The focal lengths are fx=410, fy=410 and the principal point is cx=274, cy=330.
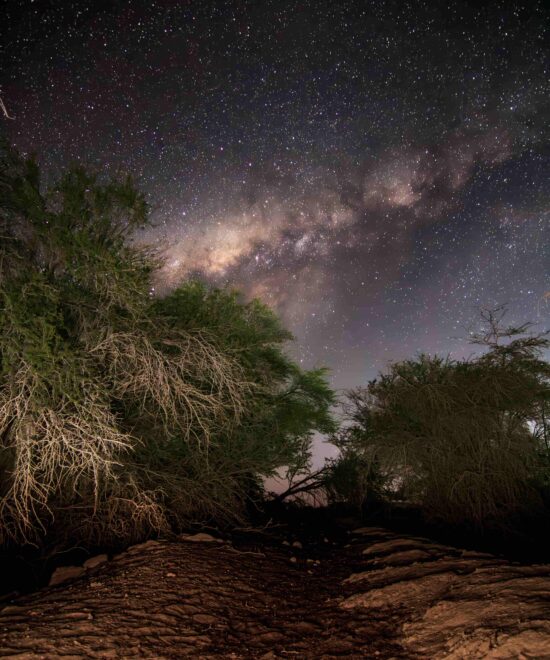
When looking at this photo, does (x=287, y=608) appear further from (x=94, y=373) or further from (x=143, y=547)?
(x=94, y=373)

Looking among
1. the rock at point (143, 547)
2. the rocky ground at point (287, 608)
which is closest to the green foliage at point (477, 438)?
the rocky ground at point (287, 608)

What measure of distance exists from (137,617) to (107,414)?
2.87 m

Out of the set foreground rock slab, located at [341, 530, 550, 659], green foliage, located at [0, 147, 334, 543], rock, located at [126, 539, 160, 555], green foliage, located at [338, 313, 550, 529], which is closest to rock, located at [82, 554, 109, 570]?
rock, located at [126, 539, 160, 555]

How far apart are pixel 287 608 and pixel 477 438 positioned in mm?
5969

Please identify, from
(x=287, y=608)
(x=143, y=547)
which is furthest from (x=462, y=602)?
(x=143, y=547)

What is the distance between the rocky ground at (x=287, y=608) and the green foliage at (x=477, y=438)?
363 centimetres

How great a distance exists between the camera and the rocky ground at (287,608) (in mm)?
2858

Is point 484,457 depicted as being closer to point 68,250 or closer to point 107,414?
point 107,414

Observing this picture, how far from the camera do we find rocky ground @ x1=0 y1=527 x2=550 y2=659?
2.86m

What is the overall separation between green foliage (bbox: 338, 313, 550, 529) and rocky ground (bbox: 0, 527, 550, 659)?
363 cm

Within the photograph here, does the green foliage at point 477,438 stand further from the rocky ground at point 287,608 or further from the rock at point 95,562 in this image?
the rock at point 95,562

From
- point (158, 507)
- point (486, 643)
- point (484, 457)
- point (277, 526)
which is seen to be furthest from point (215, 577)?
point (484, 457)

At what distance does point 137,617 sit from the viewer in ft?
12.7

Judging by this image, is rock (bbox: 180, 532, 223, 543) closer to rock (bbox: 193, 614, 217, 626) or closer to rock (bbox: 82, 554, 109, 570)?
rock (bbox: 82, 554, 109, 570)
